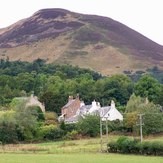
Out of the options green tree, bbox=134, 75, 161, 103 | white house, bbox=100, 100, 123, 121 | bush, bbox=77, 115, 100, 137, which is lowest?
bush, bbox=77, 115, 100, 137

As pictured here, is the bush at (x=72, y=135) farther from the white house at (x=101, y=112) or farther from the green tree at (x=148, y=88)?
the green tree at (x=148, y=88)

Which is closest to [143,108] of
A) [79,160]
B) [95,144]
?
[95,144]

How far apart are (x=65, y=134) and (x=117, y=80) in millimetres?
46444

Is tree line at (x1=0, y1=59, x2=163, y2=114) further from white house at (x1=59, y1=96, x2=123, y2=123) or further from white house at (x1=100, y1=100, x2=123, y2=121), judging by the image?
white house at (x1=59, y1=96, x2=123, y2=123)

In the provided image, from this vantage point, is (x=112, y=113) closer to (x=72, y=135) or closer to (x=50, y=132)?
(x=72, y=135)

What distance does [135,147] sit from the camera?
60.0 metres

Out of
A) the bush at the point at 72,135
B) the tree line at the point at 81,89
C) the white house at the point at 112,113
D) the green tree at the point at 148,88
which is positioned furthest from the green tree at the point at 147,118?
the green tree at the point at 148,88

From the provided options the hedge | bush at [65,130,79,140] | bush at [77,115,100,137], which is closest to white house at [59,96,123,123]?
bush at [77,115,100,137]

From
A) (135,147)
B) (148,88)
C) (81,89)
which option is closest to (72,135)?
(135,147)

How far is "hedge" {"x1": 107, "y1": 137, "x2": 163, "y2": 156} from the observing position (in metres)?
57.5

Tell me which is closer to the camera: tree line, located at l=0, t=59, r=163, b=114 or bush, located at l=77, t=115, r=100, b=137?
bush, located at l=77, t=115, r=100, b=137

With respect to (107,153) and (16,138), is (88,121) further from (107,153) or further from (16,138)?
(107,153)

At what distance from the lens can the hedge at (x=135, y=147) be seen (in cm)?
5750

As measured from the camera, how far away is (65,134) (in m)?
85.9
